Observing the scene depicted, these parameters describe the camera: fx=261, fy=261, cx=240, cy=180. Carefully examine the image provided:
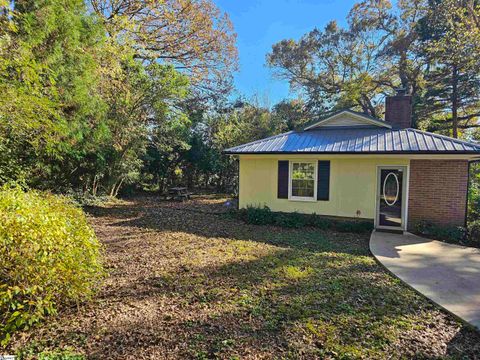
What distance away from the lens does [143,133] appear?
1222 centimetres

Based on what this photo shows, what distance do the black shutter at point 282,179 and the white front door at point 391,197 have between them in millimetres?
3006

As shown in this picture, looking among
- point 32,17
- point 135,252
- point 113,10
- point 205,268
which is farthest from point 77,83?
point 205,268

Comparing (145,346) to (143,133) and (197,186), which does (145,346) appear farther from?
(197,186)

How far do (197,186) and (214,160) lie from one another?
3215 mm

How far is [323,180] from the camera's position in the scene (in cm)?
907

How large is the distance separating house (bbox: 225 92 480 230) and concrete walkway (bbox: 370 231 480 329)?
1.24m

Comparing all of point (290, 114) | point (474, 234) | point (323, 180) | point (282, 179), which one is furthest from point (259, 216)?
point (290, 114)

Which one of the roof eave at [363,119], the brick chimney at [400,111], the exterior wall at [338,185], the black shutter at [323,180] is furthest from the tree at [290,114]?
the black shutter at [323,180]

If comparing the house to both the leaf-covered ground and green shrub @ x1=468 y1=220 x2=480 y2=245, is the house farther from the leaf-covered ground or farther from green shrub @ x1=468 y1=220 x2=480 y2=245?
the leaf-covered ground

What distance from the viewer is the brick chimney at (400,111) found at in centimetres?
976

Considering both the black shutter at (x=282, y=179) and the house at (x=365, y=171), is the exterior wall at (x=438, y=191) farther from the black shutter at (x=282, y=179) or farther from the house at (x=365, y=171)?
the black shutter at (x=282, y=179)

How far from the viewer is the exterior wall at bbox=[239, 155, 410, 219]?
8625mm

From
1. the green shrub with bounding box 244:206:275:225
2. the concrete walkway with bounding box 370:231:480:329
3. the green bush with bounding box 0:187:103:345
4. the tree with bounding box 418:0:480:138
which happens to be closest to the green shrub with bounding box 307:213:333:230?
the green shrub with bounding box 244:206:275:225

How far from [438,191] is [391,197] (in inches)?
49.7
